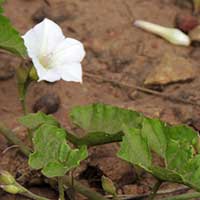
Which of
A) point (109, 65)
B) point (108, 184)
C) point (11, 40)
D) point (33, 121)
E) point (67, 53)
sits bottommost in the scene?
point (109, 65)

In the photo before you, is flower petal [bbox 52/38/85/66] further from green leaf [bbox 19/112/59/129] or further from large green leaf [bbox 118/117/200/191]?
large green leaf [bbox 118/117/200/191]

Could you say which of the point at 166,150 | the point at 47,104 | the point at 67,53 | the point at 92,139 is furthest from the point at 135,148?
the point at 47,104

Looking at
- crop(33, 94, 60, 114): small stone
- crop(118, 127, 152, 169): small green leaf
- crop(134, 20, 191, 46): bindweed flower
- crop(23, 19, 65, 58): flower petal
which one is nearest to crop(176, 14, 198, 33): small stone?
crop(134, 20, 191, 46): bindweed flower

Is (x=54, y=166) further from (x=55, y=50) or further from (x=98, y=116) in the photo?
(x=55, y=50)

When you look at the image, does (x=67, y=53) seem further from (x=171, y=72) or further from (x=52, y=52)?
(x=171, y=72)

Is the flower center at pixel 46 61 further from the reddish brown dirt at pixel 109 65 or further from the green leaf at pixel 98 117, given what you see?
the reddish brown dirt at pixel 109 65

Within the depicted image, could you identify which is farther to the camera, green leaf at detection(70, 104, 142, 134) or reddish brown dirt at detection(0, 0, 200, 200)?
reddish brown dirt at detection(0, 0, 200, 200)
